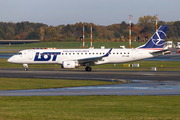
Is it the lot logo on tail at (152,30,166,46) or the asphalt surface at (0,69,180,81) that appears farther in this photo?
the lot logo on tail at (152,30,166,46)

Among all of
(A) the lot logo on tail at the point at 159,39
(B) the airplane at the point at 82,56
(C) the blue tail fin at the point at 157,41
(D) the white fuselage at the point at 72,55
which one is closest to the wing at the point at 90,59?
(B) the airplane at the point at 82,56

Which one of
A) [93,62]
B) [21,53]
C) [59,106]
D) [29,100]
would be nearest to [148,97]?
[59,106]

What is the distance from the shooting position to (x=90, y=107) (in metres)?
18.5

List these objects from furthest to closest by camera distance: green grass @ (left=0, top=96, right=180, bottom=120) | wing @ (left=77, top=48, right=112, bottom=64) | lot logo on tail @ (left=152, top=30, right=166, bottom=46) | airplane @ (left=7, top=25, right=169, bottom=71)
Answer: lot logo on tail @ (left=152, top=30, right=166, bottom=46) < airplane @ (left=7, top=25, right=169, bottom=71) < wing @ (left=77, top=48, right=112, bottom=64) < green grass @ (left=0, top=96, right=180, bottom=120)

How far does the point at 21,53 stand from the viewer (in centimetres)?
4981

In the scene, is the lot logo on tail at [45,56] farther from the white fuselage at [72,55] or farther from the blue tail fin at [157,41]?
the blue tail fin at [157,41]

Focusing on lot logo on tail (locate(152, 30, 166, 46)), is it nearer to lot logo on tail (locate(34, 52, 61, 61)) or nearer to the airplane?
the airplane

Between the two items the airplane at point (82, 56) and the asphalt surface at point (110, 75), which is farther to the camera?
the airplane at point (82, 56)

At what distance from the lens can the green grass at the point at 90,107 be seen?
15.8 meters

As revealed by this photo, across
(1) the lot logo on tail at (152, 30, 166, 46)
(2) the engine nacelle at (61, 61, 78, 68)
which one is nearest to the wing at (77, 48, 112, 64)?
(2) the engine nacelle at (61, 61, 78, 68)

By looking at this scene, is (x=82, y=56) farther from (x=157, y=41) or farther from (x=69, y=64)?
(x=157, y=41)

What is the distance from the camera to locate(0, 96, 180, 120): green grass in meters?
15.8

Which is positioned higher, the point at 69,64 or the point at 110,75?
the point at 69,64

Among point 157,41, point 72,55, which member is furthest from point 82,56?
point 157,41
